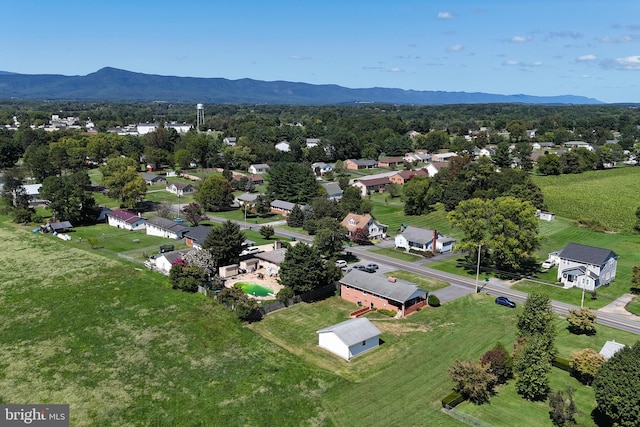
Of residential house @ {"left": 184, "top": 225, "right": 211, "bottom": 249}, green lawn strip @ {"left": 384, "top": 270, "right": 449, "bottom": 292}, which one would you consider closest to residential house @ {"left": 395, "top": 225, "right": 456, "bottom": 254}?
green lawn strip @ {"left": 384, "top": 270, "right": 449, "bottom": 292}

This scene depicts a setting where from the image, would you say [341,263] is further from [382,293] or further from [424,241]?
[382,293]

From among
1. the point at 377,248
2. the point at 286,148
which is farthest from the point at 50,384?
the point at 286,148

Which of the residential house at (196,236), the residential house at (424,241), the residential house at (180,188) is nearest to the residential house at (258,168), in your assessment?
the residential house at (180,188)

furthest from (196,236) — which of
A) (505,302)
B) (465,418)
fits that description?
(465,418)

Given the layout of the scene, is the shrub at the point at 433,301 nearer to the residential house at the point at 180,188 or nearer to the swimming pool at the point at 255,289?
the swimming pool at the point at 255,289

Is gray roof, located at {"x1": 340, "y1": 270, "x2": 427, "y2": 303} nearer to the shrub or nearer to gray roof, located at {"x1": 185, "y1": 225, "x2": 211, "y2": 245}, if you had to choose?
the shrub

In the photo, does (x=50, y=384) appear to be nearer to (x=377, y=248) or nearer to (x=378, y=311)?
(x=378, y=311)

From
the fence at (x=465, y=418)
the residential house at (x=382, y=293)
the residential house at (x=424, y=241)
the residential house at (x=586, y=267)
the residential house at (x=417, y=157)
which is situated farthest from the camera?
the residential house at (x=417, y=157)
